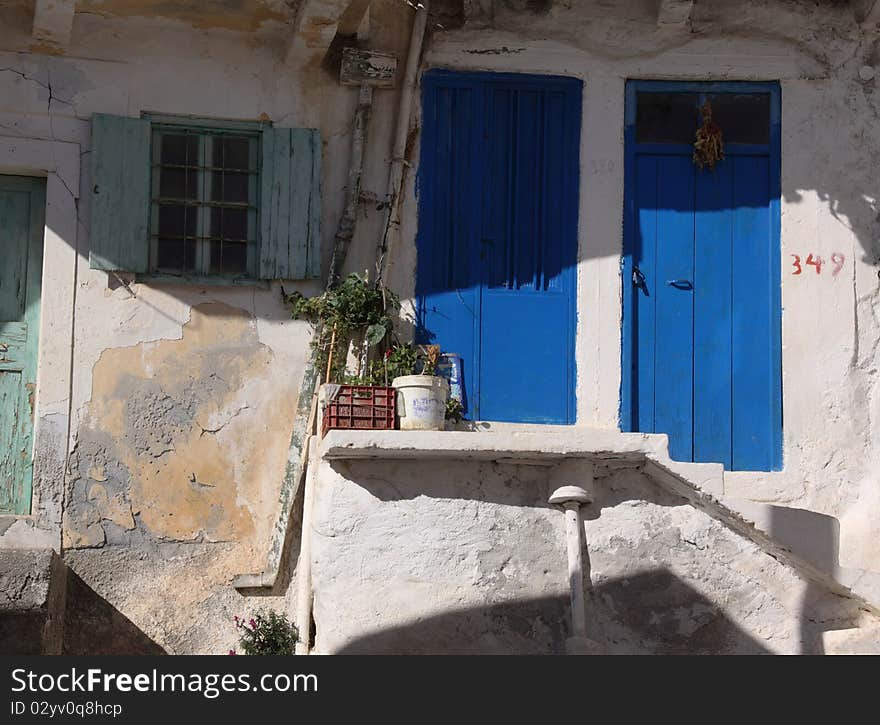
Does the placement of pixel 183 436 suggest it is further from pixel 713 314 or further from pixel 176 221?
pixel 713 314

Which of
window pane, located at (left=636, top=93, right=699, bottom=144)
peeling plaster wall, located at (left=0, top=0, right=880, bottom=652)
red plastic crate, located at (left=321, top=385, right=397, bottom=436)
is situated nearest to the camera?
red plastic crate, located at (left=321, top=385, right=397, bottom=436)

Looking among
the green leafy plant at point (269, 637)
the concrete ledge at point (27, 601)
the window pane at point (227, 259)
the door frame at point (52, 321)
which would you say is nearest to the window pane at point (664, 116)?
the window pane at point (227, 259)

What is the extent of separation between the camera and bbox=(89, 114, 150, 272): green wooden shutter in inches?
358

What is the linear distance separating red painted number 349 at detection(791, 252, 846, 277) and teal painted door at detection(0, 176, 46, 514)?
14.9 ft

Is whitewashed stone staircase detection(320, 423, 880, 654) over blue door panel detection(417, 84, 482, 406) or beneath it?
beneath

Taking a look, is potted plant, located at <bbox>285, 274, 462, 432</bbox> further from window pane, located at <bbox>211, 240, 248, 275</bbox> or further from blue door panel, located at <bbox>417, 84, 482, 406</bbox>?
window pane, located at <bbox>211, 240, 248, 275</bbox>

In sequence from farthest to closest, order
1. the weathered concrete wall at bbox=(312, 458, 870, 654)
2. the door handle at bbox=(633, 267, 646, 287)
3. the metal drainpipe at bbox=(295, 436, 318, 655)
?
the door handle at bbox=(633, 267, 646, 287)
the metal drainpipe at bbox=(295, 436, 318, 655)
the weathered concrete wall at bbox=(312, 458, 870, 654)

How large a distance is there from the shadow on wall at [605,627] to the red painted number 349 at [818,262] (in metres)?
2.31

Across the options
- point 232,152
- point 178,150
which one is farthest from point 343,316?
point 178,150

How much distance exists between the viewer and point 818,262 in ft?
31.2

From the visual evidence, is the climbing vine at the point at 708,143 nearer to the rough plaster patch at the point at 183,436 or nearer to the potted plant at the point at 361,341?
the potted plant at the point at 361,341

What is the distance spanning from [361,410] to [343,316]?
862 millimetres

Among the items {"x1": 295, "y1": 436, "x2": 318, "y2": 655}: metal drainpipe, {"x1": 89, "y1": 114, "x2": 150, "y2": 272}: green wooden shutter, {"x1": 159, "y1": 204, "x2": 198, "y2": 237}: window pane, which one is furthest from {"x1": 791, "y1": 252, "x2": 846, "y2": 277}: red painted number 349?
{"x1": 89, "y1": 114, "x2": 150, "y2": 272}: green wooden shutter

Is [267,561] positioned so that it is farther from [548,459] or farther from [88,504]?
[548,459]
